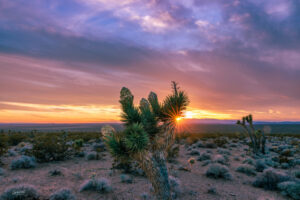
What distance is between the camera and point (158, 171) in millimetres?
5457

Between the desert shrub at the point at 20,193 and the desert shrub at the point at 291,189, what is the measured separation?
941 cm

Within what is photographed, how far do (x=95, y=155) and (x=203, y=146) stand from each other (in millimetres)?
12793

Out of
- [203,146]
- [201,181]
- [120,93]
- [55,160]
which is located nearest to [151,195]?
[201,181]

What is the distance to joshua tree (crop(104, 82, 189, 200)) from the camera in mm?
5441

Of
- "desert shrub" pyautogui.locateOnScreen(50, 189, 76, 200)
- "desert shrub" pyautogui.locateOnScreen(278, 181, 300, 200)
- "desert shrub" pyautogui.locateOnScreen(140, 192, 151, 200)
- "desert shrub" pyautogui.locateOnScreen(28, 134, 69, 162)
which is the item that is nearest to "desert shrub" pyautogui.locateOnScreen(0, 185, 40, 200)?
"desert shrub" pyautogui.locateOnScreen(50, 189, 76, 200)

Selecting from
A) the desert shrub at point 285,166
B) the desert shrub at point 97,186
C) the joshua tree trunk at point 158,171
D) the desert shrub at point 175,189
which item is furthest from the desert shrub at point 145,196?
the desert shrub at point 285,166

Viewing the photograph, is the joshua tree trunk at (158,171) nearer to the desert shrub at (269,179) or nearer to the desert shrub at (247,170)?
the desert shrub at (269,179)

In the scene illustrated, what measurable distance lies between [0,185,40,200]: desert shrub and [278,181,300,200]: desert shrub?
941 centimetres

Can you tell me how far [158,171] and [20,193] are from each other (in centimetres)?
439

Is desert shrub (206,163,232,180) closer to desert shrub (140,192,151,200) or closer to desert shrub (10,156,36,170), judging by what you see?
desert shrub (140,192,151,200)

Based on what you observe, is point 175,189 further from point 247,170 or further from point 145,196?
point 247,170

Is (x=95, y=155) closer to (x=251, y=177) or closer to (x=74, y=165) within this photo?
(x=74, y=165)

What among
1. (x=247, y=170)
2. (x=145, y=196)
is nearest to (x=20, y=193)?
(x=145, y=196)

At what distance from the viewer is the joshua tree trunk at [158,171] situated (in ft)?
17.8
